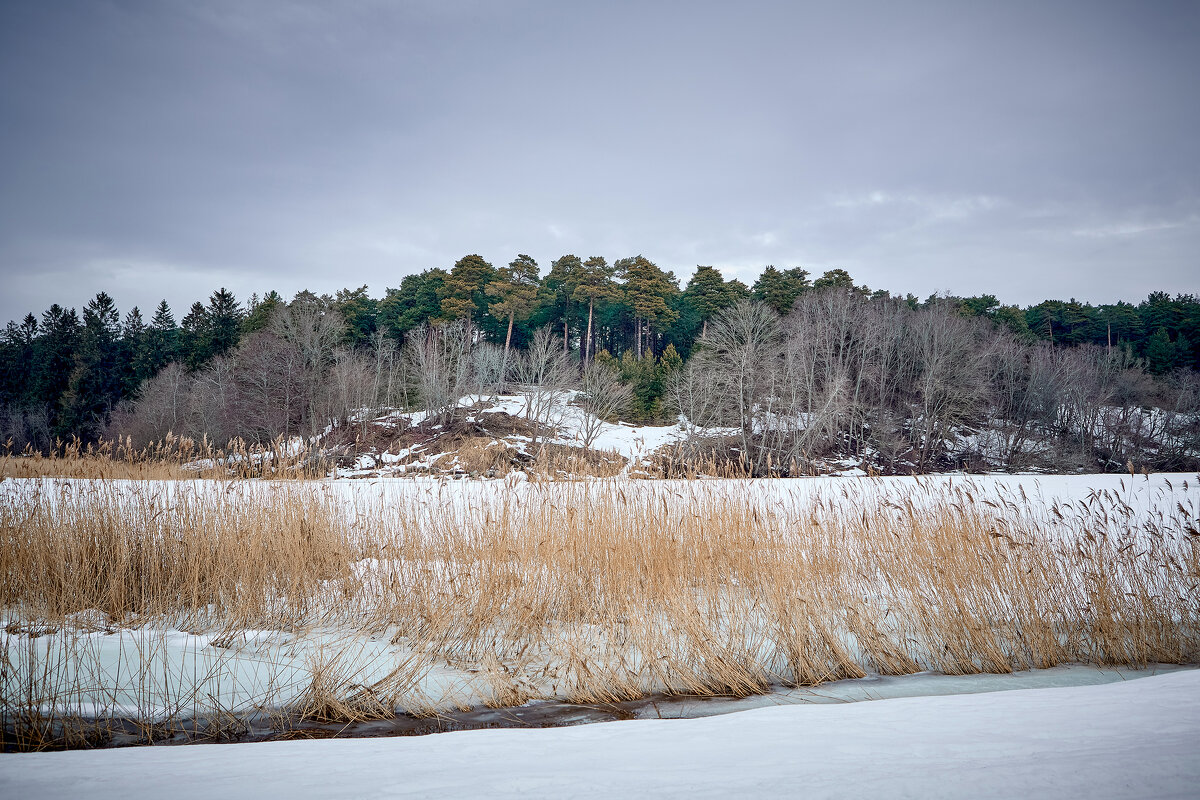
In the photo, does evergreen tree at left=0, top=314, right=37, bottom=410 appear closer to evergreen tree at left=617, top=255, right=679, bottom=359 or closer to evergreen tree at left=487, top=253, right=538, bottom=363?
evergreen tree at left=487, top=253, right=538, bottom=363

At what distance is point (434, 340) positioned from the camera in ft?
122

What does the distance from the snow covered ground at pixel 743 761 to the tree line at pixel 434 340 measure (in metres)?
28.9

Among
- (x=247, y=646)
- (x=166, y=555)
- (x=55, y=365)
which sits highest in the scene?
(x=55, y=365)

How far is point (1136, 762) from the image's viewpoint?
163cm

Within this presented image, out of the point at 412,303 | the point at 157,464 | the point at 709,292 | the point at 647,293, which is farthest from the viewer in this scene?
the point at 412,303

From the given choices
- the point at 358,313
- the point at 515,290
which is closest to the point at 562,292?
the point at 515,290

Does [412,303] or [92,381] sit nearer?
[92,381]

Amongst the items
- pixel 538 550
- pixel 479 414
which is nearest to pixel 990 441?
pixel 479 414

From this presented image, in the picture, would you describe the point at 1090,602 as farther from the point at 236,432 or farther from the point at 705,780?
the point at 236,432

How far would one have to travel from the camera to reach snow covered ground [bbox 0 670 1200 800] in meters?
1.62

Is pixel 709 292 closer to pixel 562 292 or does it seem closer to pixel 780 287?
pixel 780 287

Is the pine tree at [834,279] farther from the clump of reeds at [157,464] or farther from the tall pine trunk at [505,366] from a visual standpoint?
the clump of reeds at [157,464]

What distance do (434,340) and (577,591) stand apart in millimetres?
33696

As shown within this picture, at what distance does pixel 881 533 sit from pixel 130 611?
8184 mm
